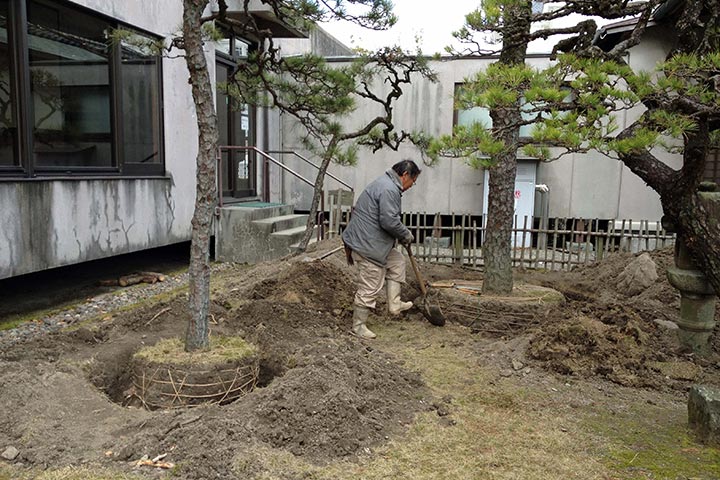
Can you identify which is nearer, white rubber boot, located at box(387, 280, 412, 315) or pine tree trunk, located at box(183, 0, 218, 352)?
pine tree trunk, located at box(183, 0, 218, 352)

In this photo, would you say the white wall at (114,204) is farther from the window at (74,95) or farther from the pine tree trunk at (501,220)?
the pine tree trunk at (501,220)

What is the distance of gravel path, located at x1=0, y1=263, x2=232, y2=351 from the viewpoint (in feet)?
17.5

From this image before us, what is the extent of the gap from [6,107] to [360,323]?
13.4 feet

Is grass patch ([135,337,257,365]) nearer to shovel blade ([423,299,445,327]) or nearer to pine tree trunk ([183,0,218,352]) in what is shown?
pine tree trunk ([183,0,218,352])

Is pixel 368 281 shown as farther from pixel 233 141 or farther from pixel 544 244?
pixel 233 141

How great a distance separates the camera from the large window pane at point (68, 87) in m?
6.05

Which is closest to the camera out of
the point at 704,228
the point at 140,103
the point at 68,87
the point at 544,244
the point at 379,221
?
the point at 704,228

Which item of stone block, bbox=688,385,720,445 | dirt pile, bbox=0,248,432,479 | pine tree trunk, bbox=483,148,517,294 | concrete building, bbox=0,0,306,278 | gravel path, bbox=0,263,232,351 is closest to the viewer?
dirt pile, bbox=0,248,432,479

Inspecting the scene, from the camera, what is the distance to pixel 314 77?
683 cm

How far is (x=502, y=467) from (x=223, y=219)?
6911mm

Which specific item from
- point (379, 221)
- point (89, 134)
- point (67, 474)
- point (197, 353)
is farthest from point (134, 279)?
point (67, 474)

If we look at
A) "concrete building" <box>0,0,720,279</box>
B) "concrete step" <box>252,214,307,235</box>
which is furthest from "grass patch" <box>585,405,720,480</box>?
"concrete step" <box>252,214,307,235</box>

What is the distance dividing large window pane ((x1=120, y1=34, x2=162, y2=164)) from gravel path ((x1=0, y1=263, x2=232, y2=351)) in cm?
168

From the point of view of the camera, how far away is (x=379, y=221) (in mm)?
5477
